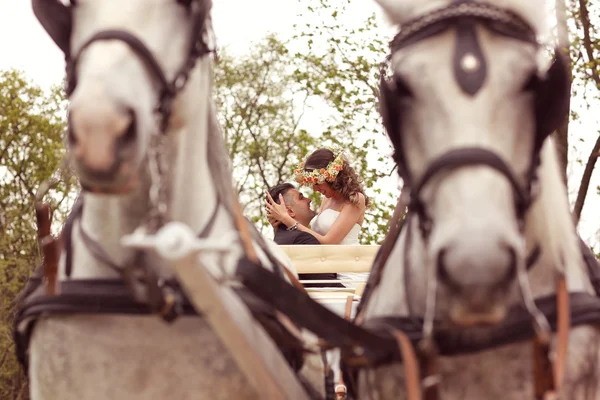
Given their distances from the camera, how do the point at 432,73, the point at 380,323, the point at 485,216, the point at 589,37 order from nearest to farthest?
the point at 485,216 → the point at 432,73 → the point at 380,323 → the point at 589,37

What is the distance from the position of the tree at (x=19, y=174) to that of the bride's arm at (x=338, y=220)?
33.1 feet

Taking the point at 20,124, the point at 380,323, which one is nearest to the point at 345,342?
the point at 380,323

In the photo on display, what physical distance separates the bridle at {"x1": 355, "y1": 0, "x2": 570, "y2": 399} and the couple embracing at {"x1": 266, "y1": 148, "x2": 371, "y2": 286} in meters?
3.56

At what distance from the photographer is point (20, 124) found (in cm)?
2112

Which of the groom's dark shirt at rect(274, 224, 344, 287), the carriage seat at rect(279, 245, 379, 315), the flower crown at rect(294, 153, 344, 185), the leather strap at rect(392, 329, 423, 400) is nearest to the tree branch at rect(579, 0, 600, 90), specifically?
the flower crown at rect(294, 153, 344, 185)

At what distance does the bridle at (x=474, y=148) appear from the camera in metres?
2.48

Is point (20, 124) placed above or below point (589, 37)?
above

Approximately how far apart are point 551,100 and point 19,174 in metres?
18.9

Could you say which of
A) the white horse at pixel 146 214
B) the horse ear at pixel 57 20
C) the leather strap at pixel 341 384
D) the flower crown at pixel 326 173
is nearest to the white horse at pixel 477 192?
the white horse at pixel 146 214

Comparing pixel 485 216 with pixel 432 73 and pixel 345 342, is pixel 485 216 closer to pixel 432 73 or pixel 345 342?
pixel 432 73

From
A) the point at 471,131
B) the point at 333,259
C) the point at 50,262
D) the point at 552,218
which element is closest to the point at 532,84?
the point at 471,131

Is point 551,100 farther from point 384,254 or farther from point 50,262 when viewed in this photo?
point 50,262

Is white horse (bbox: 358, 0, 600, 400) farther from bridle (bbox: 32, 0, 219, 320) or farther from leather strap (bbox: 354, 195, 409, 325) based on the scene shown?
bridle (bbox: 32, 0, 219, 320)

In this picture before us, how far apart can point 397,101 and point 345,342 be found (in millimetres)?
742
